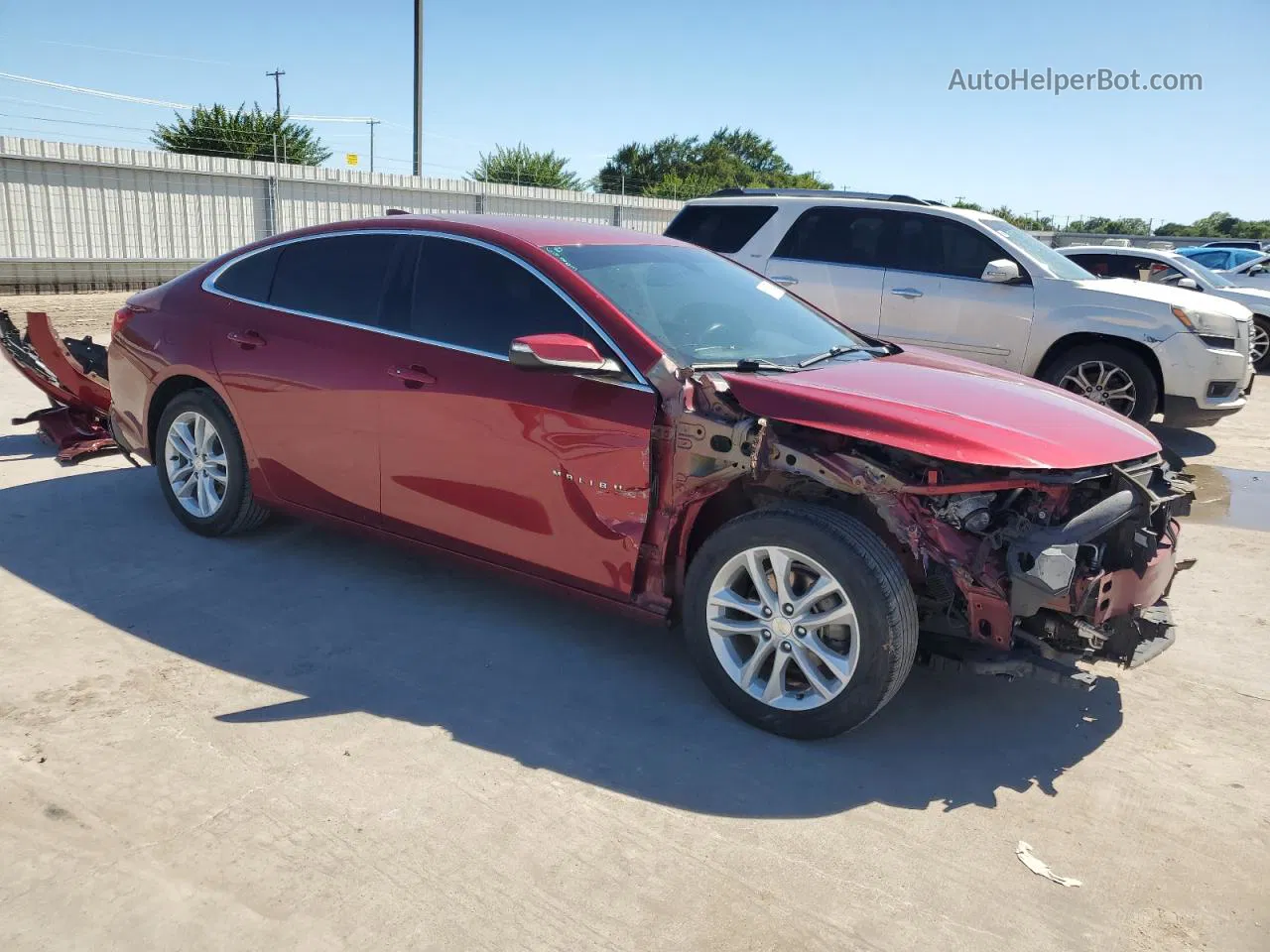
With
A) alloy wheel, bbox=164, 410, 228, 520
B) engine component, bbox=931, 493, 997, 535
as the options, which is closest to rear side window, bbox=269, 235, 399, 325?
alloy wheel, bbox=164, 410, 228, 520

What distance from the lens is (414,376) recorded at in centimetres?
434

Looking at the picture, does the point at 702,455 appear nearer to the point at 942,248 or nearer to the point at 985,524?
the point at 985,524

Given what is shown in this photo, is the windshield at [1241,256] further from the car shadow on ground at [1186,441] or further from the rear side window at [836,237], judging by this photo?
the rear side window at [836,237]

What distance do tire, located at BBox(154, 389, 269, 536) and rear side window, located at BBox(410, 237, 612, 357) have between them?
1.35m

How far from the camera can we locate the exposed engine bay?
329cm

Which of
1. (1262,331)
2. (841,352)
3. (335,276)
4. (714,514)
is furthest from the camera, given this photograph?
(1262,331)

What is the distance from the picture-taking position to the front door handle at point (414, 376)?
4297 millimetres

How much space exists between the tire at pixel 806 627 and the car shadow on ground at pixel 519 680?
0.15m

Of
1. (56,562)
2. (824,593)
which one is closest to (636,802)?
(824,593)

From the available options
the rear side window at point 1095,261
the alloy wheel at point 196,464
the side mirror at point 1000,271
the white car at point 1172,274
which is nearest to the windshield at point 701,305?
the alloy wheel at point 196,464

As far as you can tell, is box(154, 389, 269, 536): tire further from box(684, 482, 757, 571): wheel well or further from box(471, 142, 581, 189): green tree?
box(471, 142, 581, 189): green tree

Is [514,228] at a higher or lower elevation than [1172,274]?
higher

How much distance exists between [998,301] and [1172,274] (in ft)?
21.6

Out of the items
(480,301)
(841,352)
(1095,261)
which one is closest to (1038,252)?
(1095,261)
